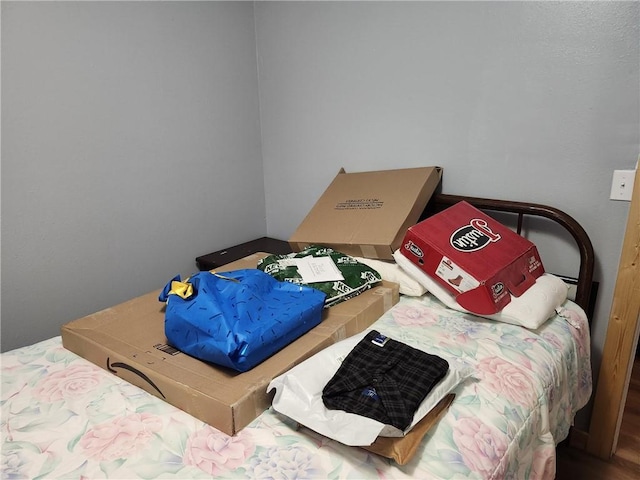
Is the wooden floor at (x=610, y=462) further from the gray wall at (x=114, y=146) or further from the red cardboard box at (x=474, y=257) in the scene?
the gray wall at (x=114, y=146)

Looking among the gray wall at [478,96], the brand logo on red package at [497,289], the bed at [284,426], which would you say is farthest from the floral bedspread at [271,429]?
the gray wall at [478,96]

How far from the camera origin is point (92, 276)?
1.84 meters

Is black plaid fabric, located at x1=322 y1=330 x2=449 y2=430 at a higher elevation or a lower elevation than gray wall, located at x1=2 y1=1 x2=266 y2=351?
lower

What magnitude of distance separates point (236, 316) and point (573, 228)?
3.93ft

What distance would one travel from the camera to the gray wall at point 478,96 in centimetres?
146

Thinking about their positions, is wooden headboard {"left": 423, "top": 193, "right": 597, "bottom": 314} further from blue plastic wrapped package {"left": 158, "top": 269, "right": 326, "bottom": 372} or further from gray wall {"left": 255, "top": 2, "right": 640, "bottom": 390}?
blue plastic wrapped package {"left": 158, "top": 269, "right": 326, "bottom": 372}

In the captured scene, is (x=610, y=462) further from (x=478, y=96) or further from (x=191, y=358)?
(x=191, y=358)

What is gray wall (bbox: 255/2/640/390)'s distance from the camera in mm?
1461

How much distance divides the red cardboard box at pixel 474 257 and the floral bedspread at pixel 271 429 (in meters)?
0.12

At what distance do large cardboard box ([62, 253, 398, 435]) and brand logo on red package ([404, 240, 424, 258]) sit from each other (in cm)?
15

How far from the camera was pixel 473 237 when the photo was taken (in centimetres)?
149

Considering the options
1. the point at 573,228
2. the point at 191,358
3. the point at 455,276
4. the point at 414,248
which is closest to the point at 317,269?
the point at 414,248

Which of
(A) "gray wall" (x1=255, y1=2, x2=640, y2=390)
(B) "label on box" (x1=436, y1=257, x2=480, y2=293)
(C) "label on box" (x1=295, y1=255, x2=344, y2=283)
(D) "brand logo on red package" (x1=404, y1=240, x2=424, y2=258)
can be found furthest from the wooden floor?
(C) "label on box" (x1=295, y1=255, x2=344, y2=283)

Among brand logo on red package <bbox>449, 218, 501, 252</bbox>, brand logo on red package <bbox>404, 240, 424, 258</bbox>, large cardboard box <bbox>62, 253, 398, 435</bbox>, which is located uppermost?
brand logo on red package <bbox>449, 218, 501, 252</bbox>
